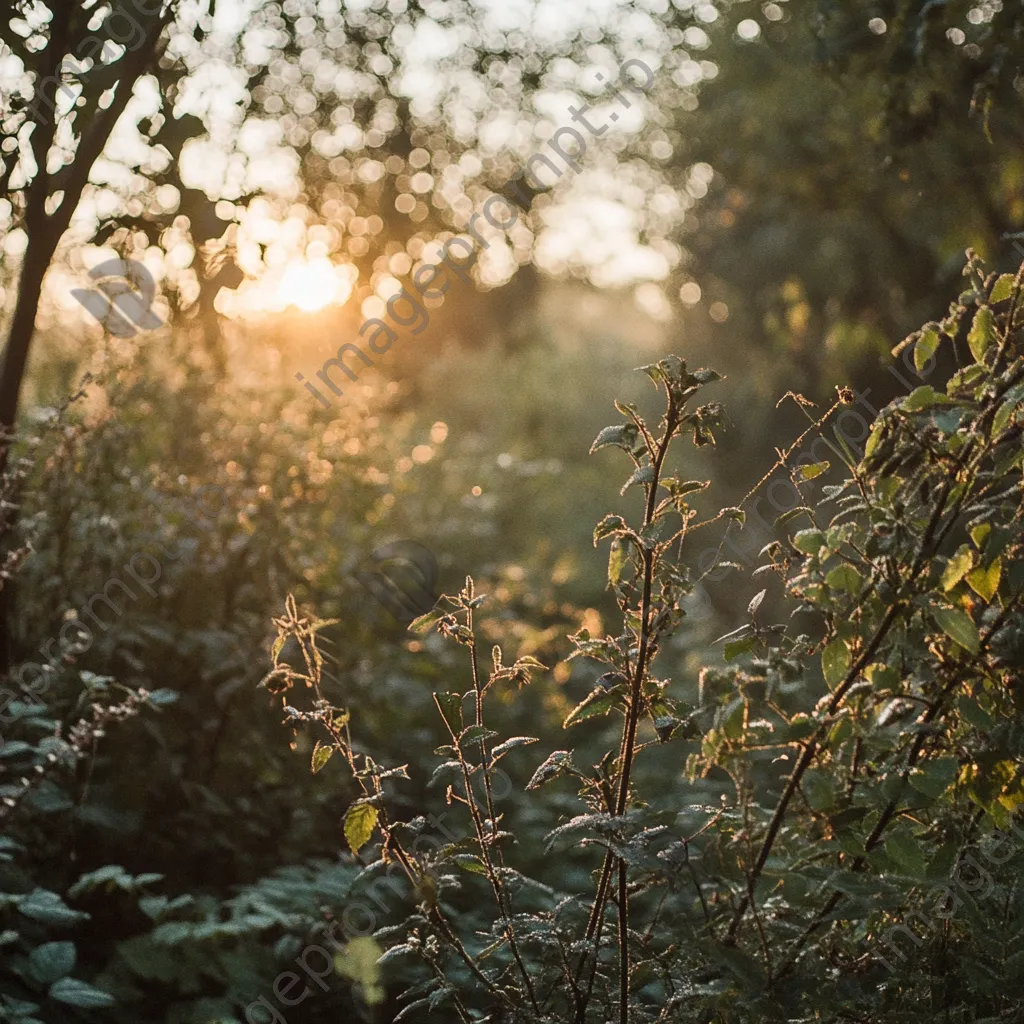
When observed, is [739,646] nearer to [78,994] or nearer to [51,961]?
[78,994]

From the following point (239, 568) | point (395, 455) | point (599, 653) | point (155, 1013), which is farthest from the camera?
point (395, 455)

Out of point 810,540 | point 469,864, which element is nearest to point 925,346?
point 810,540

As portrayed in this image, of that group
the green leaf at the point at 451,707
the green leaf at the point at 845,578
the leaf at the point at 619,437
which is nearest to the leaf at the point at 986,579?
the green leaf at the point at 845,578

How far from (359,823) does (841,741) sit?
2.38ft

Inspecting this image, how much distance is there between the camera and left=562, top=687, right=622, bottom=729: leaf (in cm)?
162

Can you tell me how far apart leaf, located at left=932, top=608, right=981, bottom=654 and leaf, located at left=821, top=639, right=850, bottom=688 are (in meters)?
0.17

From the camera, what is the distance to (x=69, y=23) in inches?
119

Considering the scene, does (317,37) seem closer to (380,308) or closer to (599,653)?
(380,308)

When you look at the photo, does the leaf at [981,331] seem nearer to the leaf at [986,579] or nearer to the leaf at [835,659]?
the leaf at [986,579]

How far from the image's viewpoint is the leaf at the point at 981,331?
1.58 m

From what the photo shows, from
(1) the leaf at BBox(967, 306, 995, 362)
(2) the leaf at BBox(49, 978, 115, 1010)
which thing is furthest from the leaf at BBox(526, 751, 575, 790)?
(2) the leaf at BBox(49, 978, 115, 1010)

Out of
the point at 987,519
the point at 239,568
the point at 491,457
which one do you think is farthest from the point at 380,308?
the point at 987,519

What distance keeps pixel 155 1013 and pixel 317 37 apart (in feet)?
24.9

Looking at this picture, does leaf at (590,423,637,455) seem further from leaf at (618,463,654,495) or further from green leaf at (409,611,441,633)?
green leaf at (409,611,441,633)
